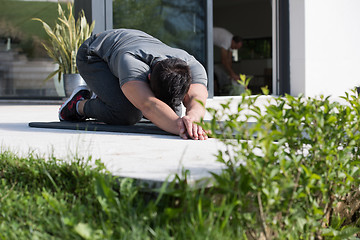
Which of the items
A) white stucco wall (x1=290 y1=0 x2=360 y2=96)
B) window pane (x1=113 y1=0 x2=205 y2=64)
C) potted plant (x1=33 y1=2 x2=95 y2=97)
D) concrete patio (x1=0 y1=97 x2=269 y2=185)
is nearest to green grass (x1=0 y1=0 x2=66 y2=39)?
potted plant (x1=33 y1=2 x2=95 y2=97)

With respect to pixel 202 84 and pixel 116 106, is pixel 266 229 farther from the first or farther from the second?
pixel 116 106

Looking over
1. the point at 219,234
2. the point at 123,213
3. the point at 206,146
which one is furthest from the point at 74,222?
the point at 206,146

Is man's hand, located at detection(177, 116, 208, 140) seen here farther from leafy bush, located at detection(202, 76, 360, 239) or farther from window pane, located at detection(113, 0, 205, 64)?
window pane, located at detection(113, 0, 205, 64)

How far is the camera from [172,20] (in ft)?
23.4

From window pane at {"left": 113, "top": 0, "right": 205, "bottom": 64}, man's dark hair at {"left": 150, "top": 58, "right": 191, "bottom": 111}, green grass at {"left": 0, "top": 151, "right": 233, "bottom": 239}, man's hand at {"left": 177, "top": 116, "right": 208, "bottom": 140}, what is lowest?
green grass at {"left": 0, "top": 151, "right": 233, "bottom": 239}

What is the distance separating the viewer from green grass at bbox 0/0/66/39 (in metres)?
7.29

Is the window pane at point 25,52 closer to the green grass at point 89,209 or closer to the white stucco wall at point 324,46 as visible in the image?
the white stucco wall at point 324,46

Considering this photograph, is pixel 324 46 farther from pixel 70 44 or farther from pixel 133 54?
pixel 133 54

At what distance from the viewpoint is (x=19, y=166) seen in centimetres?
178

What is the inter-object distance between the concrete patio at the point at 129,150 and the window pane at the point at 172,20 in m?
3.98

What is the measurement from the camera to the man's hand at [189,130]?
99.6 inches

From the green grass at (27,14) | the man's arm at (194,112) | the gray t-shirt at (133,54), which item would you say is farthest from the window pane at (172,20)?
the man's arm at (194,112)

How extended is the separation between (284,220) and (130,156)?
812 millimetres

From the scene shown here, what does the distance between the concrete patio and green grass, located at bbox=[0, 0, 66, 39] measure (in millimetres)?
4615
